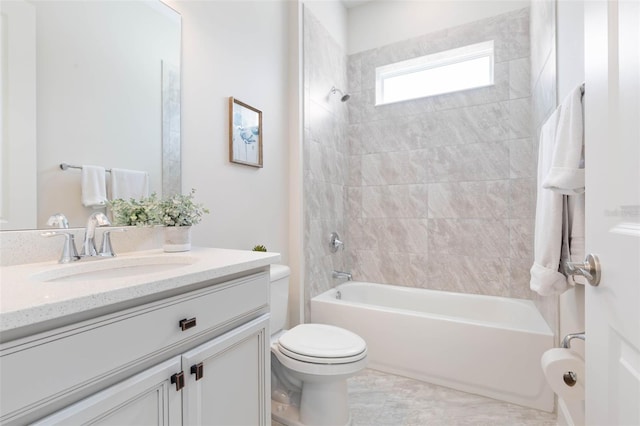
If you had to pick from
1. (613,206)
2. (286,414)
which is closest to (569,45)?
(613,206)

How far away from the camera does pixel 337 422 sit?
1555 millimetres

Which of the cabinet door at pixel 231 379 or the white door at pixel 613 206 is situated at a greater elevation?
the white door at pixel 613 206

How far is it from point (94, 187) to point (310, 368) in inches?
46.7

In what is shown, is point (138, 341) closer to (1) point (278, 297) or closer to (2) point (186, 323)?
(2) point (186, 323)

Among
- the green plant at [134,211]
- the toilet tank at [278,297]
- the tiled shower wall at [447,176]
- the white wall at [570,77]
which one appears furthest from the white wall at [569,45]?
the green plant at [134,211]

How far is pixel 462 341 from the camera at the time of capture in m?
1.97

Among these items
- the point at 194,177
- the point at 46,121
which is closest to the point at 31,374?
the point at 46,121

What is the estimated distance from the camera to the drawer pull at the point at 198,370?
2.87ft

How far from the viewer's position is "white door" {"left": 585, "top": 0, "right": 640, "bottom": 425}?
1.78ft

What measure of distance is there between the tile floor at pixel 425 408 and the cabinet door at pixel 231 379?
71 centimetres

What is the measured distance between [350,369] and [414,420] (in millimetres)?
621

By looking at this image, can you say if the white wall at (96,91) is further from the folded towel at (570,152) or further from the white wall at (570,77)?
the white wall at (570,77)

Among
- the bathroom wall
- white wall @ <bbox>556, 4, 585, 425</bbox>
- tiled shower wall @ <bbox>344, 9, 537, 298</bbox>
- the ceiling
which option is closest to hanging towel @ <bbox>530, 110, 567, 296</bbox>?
white wall @ <bbox>556, 4, 585, 425</bbox>

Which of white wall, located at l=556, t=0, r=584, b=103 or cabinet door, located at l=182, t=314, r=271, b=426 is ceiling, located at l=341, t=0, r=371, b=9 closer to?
white wall, located at l=556, t=0, r=584, b=103
